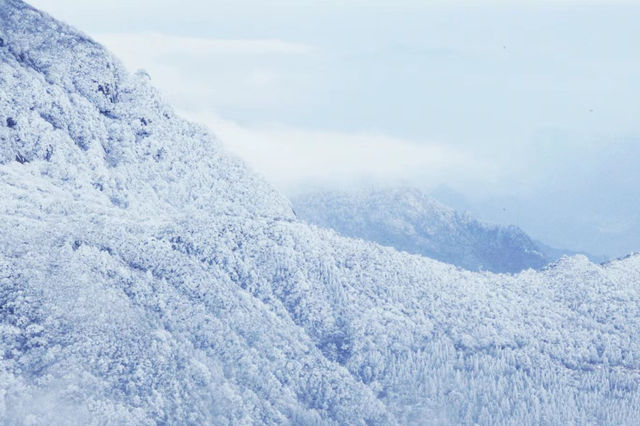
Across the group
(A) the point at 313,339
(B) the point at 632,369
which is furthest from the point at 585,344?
(A) the point at 313,339

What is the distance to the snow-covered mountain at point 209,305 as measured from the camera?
124 meters

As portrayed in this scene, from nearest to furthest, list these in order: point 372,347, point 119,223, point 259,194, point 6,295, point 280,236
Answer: point 6,295 → point 119,223 → point 372,347 → point 280,236 → point 259,194

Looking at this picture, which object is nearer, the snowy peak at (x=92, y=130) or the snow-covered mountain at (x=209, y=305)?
the snow-covered mountain at (x=209, y=305)

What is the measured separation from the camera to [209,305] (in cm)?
14375

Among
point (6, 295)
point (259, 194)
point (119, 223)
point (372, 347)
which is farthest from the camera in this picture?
point (259, 194)

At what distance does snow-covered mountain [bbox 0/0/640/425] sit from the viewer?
406 feet

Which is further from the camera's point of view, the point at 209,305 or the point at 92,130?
the point at 92,130

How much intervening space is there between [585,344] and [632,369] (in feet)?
33.6

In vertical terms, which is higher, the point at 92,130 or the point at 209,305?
the point at 92,130

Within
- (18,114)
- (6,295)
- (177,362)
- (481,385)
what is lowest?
(481,385)

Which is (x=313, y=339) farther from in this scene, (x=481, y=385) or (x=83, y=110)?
(x=83, y=110)

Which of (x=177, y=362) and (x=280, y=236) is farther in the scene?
(x=280, y=236)

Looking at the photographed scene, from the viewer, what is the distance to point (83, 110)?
176m

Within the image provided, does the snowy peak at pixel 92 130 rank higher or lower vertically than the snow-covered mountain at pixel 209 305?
higher
